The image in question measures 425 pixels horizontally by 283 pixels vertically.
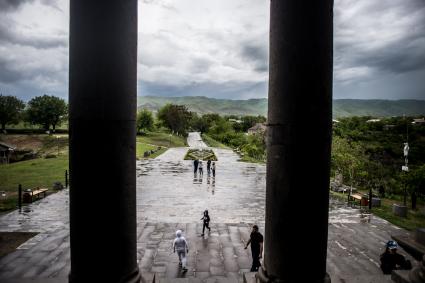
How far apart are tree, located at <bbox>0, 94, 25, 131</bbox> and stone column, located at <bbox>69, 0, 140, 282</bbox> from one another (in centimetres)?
9304

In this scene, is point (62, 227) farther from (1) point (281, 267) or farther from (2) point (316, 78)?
(2) point (316, 78)

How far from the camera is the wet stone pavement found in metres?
9.00

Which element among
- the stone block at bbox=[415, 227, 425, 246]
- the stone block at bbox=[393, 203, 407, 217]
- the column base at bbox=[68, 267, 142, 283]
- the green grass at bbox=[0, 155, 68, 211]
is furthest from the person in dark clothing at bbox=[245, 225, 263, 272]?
the green grass at bbox=[0, 155, 68, 211]

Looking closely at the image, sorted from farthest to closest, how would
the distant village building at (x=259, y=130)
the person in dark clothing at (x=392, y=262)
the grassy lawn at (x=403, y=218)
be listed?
the distant village building at (x=259, y=130) < the grassy lawn at (x=403, y=218) < the person in dark clothing at (x=392, y=262)

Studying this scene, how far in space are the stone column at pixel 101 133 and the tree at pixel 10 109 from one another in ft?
305

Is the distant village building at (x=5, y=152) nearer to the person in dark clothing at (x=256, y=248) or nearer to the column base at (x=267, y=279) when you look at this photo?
the person in dark clothing at (x=256, y=248)

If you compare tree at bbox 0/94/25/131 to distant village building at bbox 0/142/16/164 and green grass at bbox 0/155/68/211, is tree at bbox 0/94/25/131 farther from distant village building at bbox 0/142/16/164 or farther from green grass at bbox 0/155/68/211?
green grass at bbox 0/155/68/211

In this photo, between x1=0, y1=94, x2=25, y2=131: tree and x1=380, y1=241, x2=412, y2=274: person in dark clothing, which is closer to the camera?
x1=380, y1=241, x2=412, y2=274: person in dark clothing

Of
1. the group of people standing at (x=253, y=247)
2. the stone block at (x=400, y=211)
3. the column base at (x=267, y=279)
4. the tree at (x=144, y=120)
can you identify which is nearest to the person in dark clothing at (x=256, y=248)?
the group of people standing at (x=253, y=247)

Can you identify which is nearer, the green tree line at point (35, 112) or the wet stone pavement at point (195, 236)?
the wet stone pavement at point (195, 236)

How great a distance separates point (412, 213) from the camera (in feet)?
56.4

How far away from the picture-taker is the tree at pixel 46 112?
85.4 metres

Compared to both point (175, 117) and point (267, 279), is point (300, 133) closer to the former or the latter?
point (267, 279)

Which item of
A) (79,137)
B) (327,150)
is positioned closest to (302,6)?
(327,150)
